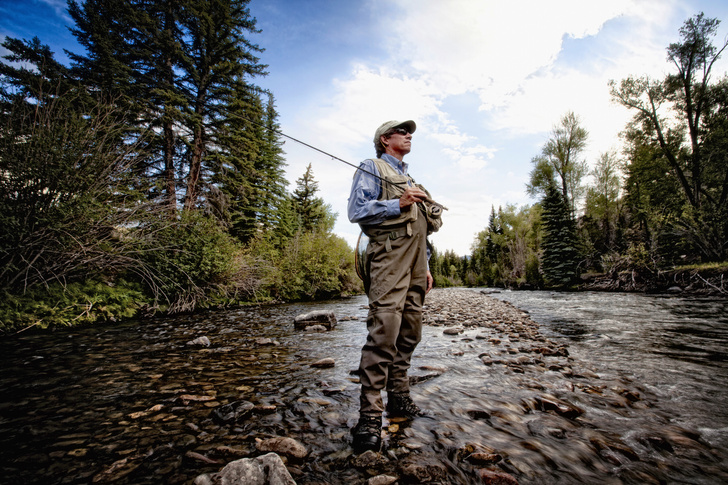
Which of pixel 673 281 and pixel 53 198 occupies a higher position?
pixel 53 198

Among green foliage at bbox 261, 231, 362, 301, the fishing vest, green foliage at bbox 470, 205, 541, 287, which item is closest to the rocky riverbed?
the fishing vest

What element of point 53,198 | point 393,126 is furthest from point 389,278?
point 53,198

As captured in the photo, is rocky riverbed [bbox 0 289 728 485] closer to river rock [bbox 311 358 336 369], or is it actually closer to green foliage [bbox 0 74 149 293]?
river rock [bbox 311 358 336 369]

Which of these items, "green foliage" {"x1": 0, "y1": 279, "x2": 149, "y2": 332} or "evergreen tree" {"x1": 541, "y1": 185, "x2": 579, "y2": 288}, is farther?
"evergreen tree" {"x1": 541, "y1": 185, "x2": 579, "y2": 288}

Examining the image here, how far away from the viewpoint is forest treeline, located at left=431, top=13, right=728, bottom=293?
52.3ft

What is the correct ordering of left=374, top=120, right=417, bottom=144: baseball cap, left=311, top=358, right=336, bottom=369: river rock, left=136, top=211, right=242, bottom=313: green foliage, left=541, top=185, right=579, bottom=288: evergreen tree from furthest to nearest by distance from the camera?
left=541, top=185, right=579, bottom=288: evergreen tree, left=136, top=211, right=242, bottom=313: green foliage, left=311, top=358, right=336, bottom=369: river rock, left=374, top=120, right=417, bottom=144: baseball cap

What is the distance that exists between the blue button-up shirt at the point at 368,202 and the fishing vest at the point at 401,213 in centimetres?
5

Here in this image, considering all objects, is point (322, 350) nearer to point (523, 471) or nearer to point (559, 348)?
point (523, 471)

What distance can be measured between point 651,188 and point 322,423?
31.0 metres

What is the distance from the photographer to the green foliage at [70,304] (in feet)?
19.0

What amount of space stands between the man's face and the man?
4.8 inches

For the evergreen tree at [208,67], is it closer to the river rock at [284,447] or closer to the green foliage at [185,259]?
the green foliage at [185,259]

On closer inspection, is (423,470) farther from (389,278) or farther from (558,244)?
(558,244)

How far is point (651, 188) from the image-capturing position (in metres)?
22.2
